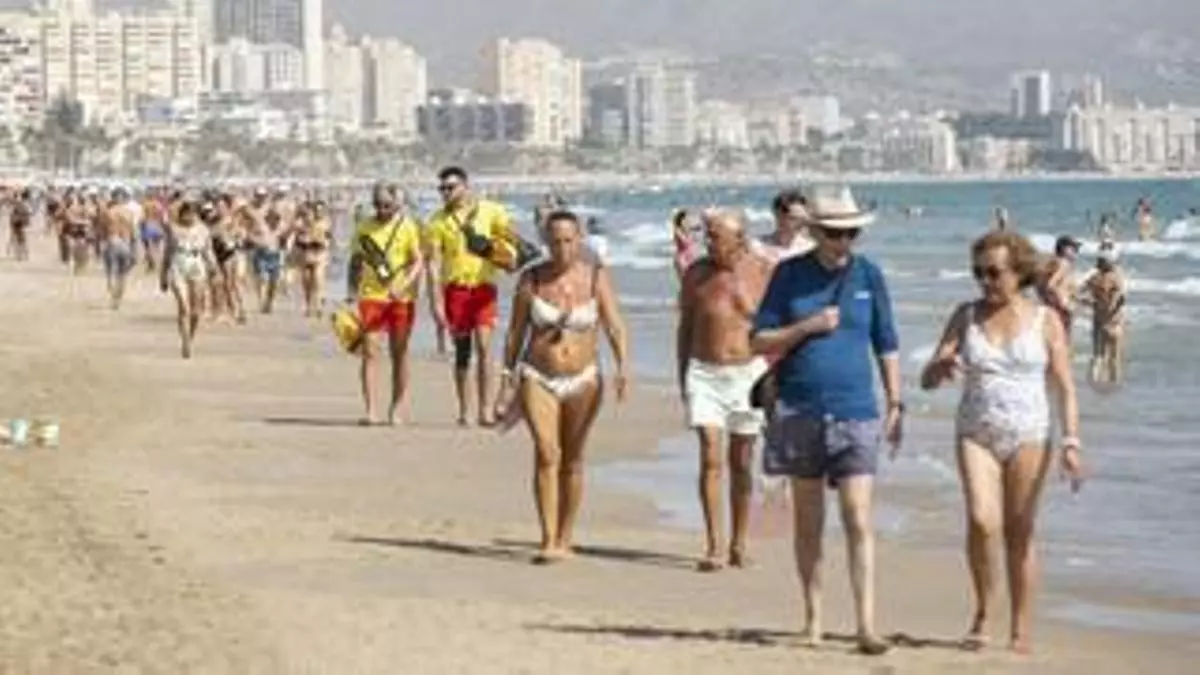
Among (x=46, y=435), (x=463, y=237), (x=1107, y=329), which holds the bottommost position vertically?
(x=46, y=435)

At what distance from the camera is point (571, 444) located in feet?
34.3

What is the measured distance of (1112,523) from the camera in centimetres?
1241

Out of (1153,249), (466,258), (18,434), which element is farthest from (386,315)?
(1153,249)

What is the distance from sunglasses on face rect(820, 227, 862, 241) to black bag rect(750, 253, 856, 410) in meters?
0.11

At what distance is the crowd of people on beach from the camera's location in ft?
27.6

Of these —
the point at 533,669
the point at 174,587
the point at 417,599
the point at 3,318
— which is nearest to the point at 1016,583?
the point at 533,669

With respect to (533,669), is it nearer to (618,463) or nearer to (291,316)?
(618,463)

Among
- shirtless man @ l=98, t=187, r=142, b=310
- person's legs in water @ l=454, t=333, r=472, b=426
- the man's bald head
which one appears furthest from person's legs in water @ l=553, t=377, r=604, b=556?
shirtless man @ l=98, t=187, r=142, b=310

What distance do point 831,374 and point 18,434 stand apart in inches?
286

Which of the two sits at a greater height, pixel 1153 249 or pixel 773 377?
pixel 773 377

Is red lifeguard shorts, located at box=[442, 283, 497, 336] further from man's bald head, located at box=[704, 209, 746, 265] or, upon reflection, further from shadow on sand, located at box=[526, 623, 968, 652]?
shadow on sand, located at box=[526, 623, 968, 652]

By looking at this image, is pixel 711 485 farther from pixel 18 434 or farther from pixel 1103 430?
pixel 1103 430

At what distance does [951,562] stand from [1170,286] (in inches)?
1340

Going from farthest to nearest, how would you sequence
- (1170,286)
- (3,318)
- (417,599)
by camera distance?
(1170,286), (3,318), (417,599)
